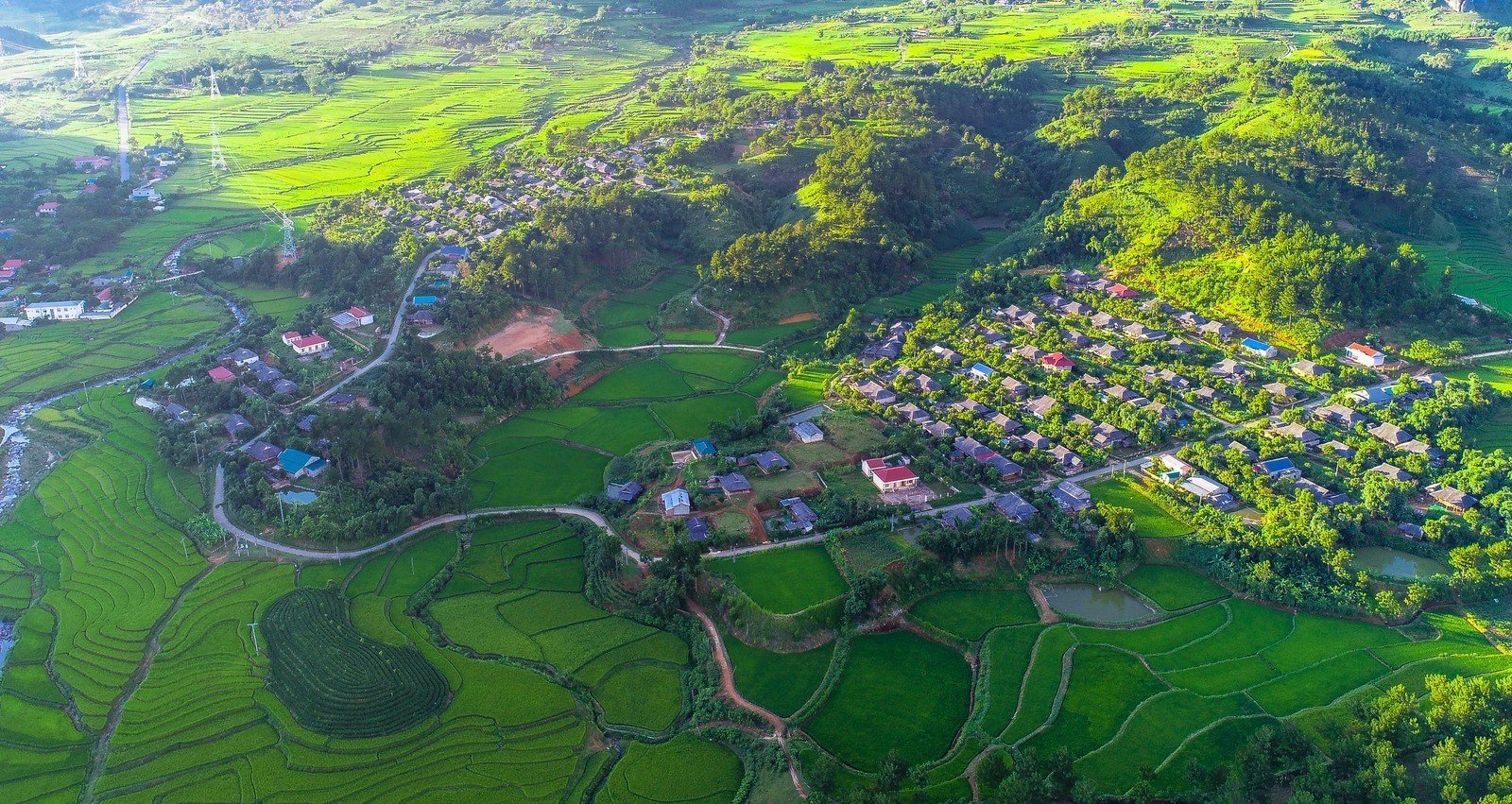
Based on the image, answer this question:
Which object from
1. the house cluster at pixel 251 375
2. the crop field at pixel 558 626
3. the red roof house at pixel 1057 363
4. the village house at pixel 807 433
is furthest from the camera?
the red roof house at pixel 1057 363

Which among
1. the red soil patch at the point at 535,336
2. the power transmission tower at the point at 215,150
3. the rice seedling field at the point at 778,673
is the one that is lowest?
the rice seedling field at the point at 778,673

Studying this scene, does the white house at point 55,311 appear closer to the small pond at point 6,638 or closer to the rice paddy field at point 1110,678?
the small pond at point 6,638

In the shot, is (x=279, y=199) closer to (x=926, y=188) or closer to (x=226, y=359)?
(x=226, y=359)

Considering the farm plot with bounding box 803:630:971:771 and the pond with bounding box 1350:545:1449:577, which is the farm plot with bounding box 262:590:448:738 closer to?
the farm plot with bounding box 803:630:971:771

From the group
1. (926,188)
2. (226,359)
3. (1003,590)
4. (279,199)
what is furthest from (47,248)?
(1003,590)

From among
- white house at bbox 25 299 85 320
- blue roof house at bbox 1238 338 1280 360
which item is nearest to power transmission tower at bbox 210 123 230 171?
white house at bbox 25 299 85 320

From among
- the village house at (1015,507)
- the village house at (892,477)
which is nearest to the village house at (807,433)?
the village house at (892,477)

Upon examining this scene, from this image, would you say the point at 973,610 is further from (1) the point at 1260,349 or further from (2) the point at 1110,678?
(1) the point at 1260,349
